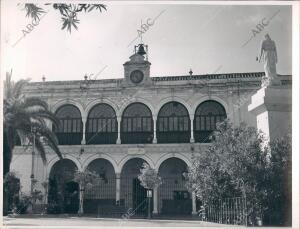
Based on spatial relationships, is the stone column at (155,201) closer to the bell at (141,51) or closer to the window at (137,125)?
the window at (137,125)

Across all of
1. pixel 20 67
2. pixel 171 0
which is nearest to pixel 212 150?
pixel 171 0

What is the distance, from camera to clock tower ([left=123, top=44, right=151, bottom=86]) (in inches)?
987

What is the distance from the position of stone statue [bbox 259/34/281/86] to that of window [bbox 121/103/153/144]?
40.8 ft

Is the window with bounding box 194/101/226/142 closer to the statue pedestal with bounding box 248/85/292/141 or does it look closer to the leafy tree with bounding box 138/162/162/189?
the leafy tree with bounding box 138/162/162/189

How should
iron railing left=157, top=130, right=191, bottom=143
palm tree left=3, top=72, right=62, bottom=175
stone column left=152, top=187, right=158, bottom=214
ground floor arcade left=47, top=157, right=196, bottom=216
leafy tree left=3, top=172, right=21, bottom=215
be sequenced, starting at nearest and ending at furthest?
1. palm tree left=3, top=72, right=62, bottom=175
2. leafy tree left=3, top=172, right=21, bottom=215
3. stone column left=152, top=187, right=158, bottom=214
4. ground floor arcade left=47, top=157, right=196, bottom=216
5. iron railing left=157, top=130, right=191, bottom=143

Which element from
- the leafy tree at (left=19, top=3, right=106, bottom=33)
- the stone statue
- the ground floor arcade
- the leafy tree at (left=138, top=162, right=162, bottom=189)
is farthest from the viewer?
the ground floor arcade

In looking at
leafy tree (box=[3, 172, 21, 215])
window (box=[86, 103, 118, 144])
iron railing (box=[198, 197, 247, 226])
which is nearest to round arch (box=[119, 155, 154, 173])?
window (box=[86, 103, 118, 144])

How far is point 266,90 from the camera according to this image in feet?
38.9

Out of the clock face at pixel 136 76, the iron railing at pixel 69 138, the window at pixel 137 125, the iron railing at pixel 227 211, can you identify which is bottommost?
the iron railing at pixel 227 211

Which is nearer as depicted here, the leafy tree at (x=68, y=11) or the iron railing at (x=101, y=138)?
the leafy tree at (x=68, y=11)

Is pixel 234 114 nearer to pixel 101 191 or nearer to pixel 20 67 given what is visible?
pixel 101 191

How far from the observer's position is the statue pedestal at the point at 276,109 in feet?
38.4

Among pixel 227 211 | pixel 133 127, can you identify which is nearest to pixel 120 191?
pixel 133 127

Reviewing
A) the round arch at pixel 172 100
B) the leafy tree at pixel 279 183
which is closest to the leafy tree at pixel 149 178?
the round arch at pixel 172 100
